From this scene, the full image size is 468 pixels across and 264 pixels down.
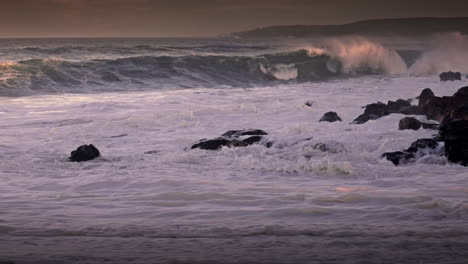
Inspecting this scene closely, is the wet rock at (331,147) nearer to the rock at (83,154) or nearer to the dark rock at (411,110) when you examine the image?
the rock at (83,154)

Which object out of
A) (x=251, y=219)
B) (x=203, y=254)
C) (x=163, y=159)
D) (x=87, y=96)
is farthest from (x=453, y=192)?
(x=87, y=96)

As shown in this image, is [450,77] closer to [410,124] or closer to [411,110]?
[411,110]

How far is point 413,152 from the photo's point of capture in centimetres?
790

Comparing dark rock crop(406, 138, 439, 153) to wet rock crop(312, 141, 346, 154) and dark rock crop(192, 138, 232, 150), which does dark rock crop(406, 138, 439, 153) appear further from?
dark rock crop(192, 138, 232, 150)

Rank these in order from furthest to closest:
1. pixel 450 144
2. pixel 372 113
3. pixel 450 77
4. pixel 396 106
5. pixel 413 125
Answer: pixel 450 77, pixel 396 106, pixel 372 113, pixel 413 125, pixel 450 144

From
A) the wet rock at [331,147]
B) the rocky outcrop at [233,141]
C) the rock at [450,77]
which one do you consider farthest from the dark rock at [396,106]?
the rock at [450,77]

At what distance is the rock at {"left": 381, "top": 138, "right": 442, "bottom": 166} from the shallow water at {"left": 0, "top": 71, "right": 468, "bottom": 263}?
0.17m

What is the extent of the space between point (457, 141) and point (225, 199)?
11.1 ft

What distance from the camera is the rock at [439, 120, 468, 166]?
740 centimetres

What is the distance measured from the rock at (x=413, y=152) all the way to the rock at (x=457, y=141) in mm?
218

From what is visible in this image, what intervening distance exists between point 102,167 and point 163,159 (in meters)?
0.94

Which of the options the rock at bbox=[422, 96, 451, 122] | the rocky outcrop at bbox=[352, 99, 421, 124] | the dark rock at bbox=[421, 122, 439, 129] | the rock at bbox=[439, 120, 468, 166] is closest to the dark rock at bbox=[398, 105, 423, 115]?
the rocky outcrop at bbox=[352, 99, 421, 124]

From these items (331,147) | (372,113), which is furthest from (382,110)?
(331,147)

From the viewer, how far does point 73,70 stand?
29750 mm
